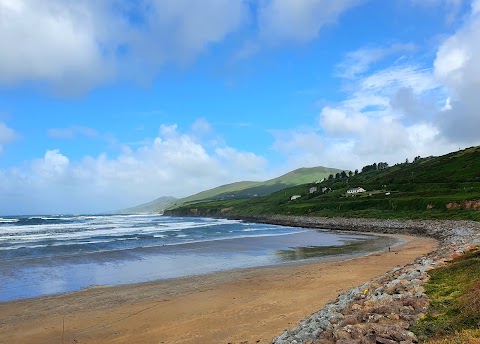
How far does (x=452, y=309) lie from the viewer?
9641 mm

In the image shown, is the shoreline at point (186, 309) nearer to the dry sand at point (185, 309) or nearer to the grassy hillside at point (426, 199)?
the dry sand at point (185, 309)

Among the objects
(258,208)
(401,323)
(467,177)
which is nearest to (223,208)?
(258,208)

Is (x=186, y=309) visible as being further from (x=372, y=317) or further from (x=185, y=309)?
(x=372, y=317)

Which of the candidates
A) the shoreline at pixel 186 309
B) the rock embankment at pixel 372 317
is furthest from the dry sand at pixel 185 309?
the rock embankment at pixel 372 317

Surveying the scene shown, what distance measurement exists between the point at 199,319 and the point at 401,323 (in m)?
9.44

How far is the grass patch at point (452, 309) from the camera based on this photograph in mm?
8025

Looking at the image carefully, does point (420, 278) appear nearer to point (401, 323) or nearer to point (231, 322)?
point (401, 323)

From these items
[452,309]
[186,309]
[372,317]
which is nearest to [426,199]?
[186,309]

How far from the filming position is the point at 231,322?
15.3 metres

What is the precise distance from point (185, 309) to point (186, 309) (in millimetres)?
51

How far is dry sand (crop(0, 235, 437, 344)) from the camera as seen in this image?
14422 millimetres

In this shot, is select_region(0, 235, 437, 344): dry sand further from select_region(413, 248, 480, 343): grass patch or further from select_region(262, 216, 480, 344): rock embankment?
select_region(413, 248, 480, 343): grass patch

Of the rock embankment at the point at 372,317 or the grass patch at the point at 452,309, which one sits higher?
the grass patch at the point at 452,309

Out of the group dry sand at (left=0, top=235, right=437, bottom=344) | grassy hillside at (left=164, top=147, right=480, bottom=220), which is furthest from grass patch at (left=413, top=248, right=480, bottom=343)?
grassy hillside at (left=164, top=147, right=480, bottom=220)
